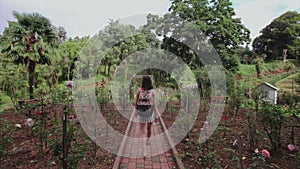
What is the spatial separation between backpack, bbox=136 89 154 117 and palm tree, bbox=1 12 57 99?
21.3 ft

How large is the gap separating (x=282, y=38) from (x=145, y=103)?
26.0 m

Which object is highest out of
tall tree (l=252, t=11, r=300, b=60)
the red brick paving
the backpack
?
tall tree (l=252, t=11, r=300, b=60)

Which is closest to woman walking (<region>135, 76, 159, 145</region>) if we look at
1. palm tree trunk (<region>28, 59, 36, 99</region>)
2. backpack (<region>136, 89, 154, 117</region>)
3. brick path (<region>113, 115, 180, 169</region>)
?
backpack (<region>136, 89, 154, 117</region>)

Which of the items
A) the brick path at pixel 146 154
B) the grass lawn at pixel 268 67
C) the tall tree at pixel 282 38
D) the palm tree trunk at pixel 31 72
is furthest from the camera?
the tall tree at pixel 282 38

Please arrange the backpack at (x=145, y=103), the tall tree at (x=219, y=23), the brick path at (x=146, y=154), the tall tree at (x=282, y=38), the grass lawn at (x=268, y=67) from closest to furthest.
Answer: the brick path at (x=146, y=154) < the backpack at (x=145, y=103) < the tall tree at (x=219, y=23) < the grass lawn at (x=268, y=67) < the tall tree at (x=282, y=38)

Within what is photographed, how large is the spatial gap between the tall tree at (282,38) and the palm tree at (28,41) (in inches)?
899

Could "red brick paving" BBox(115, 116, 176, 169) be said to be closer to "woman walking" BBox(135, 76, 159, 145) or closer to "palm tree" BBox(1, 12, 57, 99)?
"woman walking" BBox(135, 76, 159, 145)

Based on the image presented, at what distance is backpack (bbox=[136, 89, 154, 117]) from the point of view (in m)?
3.60

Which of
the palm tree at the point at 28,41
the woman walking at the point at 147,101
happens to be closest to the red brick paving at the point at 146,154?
the woman walking at the point at 147,101

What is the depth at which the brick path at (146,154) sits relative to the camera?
3.20 m

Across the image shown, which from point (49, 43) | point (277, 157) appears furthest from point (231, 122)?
point (49, 43)

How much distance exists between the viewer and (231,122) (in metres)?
5.38

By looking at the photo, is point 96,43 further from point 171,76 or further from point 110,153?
point 110,153

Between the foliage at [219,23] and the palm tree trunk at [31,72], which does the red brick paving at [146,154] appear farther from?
the foliage at [219,23]
